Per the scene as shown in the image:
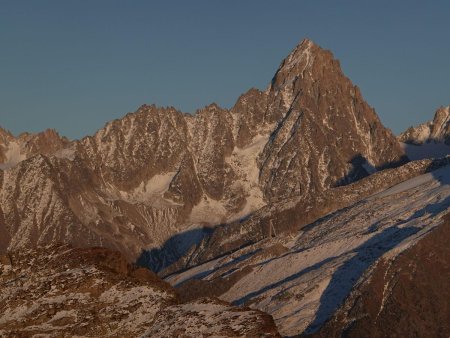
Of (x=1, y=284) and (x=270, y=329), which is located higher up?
(x=1, y=284)

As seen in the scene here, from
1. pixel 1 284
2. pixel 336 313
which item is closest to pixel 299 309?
pixel 336 313

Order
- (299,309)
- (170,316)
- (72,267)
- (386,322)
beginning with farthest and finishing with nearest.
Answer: (299,309) → (386,322) → (72,267) → (170,316)

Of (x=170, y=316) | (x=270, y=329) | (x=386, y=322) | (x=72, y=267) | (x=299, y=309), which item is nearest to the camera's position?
(x=270, y=329)

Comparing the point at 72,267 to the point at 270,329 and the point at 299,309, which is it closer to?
the point at 270,329

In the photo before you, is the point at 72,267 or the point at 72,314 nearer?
the point at 72,314

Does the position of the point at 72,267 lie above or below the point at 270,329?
above

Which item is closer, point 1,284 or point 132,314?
point 132,314

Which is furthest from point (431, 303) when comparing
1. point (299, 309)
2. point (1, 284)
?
point (1, 284)

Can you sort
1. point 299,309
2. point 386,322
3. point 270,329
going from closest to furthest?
point 270,329 → point 386,322 → point 299,309

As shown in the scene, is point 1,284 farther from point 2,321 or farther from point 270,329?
point 270,329
